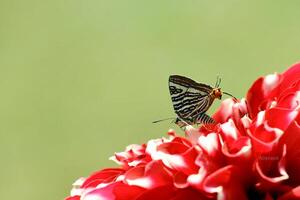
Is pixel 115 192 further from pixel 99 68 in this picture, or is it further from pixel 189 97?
pixel 99 68

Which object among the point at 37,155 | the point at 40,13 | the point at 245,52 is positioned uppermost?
the point at 40,13

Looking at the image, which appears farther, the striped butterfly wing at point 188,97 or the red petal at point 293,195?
the striped butterfly wing at point 188,97

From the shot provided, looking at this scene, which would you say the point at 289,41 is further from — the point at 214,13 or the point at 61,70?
the point at 61,70

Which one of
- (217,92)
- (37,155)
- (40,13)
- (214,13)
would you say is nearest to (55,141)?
(37,155)

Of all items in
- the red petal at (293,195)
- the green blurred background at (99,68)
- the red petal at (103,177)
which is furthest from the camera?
the green blurred background at (99,68)

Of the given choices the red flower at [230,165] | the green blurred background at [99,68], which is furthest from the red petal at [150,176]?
the green blurred background at [99,68]

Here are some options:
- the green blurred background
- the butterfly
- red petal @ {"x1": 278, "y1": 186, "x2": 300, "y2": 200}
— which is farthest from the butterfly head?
the green blurred background

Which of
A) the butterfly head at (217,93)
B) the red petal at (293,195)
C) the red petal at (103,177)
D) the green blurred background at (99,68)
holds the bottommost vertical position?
the green blurred background at (99,68)

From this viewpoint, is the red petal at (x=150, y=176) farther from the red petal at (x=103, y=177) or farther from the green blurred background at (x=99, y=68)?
the green blurred background at (x=99, y=68)
